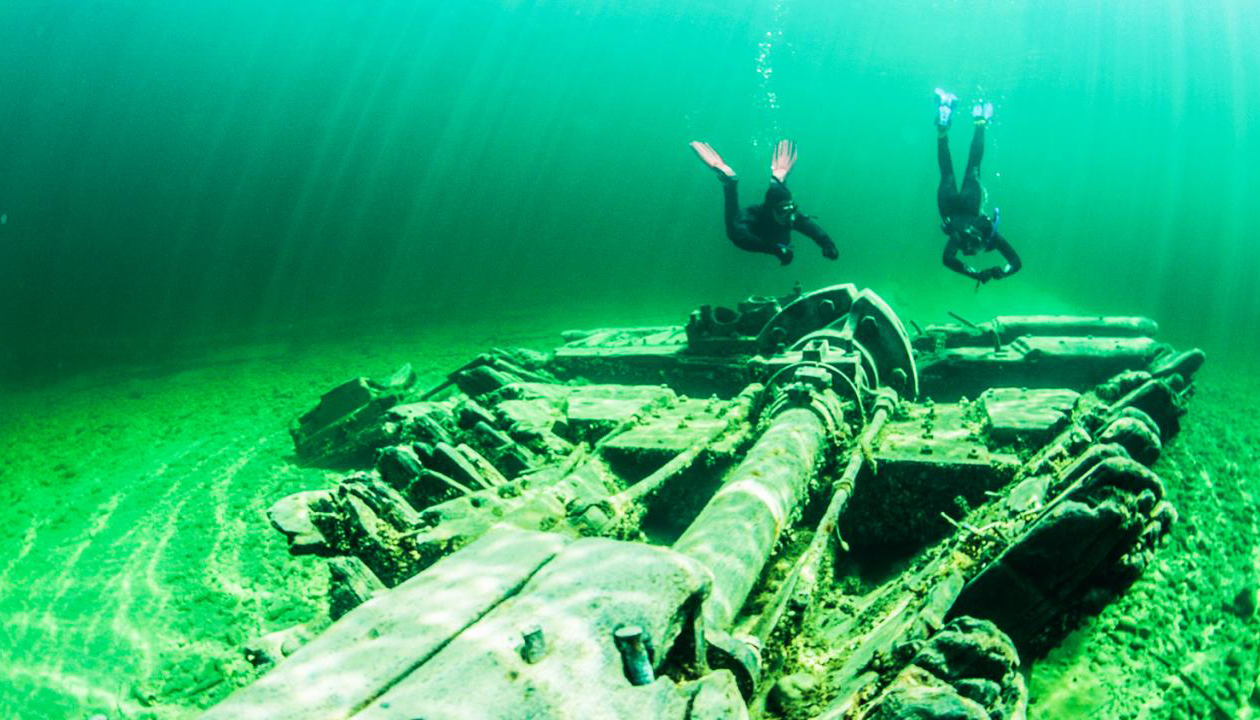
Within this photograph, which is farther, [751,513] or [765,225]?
[765,225]

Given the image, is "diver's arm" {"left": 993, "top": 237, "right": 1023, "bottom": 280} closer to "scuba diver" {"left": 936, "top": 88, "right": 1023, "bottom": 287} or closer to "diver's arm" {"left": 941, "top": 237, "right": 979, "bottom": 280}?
"scuba diver" {"left": 936, "top": 88, "right": 1023, "bottom": 287}

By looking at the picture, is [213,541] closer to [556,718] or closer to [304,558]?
[304,558]

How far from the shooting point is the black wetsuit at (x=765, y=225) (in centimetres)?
948

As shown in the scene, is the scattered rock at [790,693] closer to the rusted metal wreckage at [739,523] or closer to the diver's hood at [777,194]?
the rusted metal wreckage at [739,523]

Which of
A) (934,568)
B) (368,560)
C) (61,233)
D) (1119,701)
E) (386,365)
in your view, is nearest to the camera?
(1119,701)

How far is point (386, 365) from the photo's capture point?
1560 cm

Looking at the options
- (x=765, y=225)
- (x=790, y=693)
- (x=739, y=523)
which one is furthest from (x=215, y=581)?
(x=765, y=225)

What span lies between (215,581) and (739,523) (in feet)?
16.2

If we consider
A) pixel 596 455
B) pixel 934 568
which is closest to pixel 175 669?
pixel 596 455

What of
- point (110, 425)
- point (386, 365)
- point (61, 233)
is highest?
point (386, 365)

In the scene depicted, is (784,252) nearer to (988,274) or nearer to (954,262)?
(954,262)

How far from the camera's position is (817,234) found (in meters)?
8.99

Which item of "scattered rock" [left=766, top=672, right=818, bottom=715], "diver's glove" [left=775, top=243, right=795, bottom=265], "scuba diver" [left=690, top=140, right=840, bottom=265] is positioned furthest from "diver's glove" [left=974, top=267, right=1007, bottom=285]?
"scattered rock" [left=766, top=672, right=818, bottom=715]

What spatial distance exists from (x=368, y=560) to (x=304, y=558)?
2.32 m
